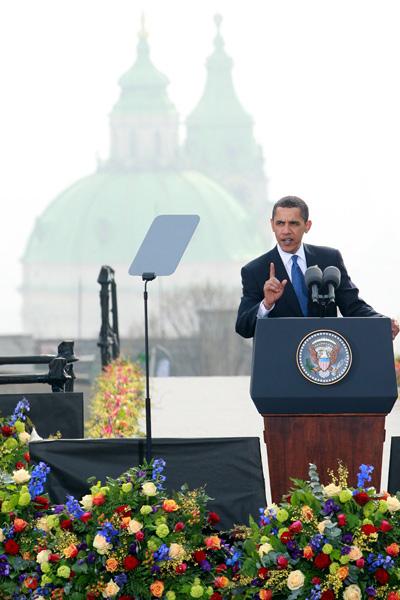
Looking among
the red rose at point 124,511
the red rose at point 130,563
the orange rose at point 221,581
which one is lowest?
the orange rose at point 221,581

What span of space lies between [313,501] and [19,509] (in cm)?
139

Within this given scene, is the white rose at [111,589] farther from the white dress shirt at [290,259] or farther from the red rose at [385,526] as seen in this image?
the white dress shirt at [290,259]

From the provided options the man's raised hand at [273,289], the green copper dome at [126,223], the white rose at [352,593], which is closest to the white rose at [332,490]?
the white rose at [352,593]

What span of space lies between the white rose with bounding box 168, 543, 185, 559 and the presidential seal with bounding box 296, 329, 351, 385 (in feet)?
3.47

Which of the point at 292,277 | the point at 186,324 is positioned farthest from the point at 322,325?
the point at 186,324

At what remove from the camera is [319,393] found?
298 inches

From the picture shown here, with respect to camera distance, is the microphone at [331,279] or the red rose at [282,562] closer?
the red rose at [282,562]

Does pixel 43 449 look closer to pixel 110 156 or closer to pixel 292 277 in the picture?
pixel 292 277

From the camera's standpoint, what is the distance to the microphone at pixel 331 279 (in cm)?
761

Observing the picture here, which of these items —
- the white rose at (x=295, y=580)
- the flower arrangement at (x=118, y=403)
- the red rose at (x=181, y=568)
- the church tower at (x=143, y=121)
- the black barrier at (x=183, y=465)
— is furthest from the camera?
the church tower at (x=143, y=121)

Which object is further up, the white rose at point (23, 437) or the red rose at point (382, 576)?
the white rose at point (23, 437)

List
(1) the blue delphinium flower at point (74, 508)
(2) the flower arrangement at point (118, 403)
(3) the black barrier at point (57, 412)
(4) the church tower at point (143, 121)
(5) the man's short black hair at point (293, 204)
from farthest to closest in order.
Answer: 1. (4) the church tower at point (143, 121)
2. (2) the flower arrangement at point (118, 403)
3. (3) the black barrier at point (57, 412)
4. (5) the man's short black hair at point (293, 204)
5. (1) the blue delphinium flower at point (74, 508)

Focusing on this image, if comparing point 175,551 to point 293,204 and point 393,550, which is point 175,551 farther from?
point 293,204

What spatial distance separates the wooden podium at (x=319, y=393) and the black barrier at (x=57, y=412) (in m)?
2.00
